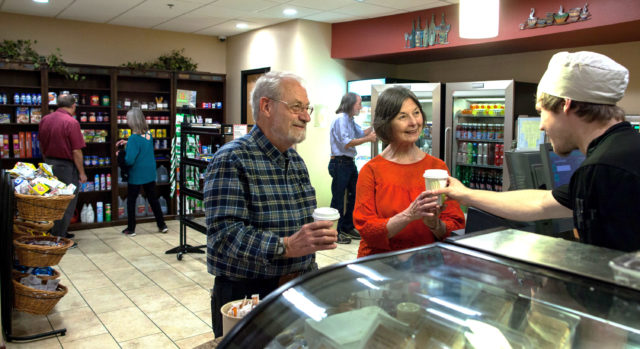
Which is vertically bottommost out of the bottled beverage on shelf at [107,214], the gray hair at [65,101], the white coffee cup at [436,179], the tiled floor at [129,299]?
the tiled floor at [129,299]

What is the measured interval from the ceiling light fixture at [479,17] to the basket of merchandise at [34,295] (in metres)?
3.41

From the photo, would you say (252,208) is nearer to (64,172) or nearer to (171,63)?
(64,172)

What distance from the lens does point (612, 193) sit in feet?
4.60

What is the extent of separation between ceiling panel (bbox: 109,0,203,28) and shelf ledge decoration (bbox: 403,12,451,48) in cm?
265

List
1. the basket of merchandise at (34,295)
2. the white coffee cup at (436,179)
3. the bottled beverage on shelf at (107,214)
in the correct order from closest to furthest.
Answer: the white coffee cup at (436,179) < the basket of merchandise at (34,295) < the bottled beverage on shelf at (107,214)

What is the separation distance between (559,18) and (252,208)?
Result: 13.9ft

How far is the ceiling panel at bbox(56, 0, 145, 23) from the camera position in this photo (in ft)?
20.5

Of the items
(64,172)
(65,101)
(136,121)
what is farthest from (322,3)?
(64,172)

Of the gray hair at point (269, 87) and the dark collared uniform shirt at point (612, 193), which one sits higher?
A: the gray hair at point (269, 87)

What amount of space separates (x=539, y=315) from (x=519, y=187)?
125 cm

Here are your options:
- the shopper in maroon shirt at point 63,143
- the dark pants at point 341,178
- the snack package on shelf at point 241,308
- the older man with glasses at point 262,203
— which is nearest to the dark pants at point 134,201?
the shopper in maroon shirt at point 63,143

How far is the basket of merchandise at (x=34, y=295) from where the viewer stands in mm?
3504

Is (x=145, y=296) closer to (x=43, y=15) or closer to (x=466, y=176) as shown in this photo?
(x=466, y=176)

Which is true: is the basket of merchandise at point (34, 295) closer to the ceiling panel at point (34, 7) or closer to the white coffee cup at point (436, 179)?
the white coffee cup at point (436, 179)
